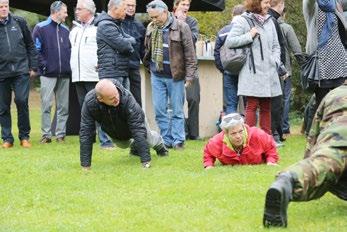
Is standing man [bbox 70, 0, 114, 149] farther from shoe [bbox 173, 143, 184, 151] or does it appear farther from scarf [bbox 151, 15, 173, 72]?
shoe [bbox 173, 143, 184, 151]

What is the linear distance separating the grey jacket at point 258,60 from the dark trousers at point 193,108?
2.40m

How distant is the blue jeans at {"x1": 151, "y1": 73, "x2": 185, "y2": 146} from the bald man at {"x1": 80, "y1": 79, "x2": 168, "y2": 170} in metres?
1.62

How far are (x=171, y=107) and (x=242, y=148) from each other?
2.44m

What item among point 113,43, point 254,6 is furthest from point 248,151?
point 113,43

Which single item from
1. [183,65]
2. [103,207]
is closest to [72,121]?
[183,65]

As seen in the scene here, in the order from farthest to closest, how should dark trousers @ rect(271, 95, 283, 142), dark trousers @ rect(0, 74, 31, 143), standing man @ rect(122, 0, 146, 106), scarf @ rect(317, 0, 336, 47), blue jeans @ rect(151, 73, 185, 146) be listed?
dark trousers @ rect(0, 74, 31, 143)
standing man @ rect(122, 0, 146, 106)
blue jeans @ rect(151, 73, 185, 146)
dark trousers @ rect(271, 95, 283, 142)
scarf @ rect(317, 0, 336, 47)

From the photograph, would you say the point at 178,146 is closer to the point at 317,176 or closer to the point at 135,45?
the point at 135,45

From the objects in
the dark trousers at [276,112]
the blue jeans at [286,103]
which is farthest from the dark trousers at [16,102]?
the blue jeans at [286,103]

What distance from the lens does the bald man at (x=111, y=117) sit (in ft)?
28.3

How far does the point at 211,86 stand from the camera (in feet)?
44.1

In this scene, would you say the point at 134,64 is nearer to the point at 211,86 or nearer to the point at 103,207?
the point at 211,86

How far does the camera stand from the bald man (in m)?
8.62

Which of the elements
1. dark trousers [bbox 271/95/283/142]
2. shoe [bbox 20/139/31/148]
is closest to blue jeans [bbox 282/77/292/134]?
dark trousers [bbox 271/95/283/142]

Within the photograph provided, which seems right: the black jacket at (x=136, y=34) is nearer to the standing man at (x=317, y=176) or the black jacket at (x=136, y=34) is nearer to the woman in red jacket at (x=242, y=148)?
the woman in red jacket at (x=242, y=148)
